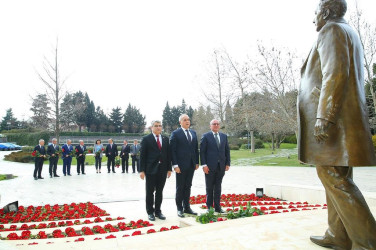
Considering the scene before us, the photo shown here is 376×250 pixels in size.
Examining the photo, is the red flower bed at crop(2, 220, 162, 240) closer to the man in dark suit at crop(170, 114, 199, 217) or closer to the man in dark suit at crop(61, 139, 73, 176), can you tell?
the man in dark suit at crop(170, 114, 199, 217)

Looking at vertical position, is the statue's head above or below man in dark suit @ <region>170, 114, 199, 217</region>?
above

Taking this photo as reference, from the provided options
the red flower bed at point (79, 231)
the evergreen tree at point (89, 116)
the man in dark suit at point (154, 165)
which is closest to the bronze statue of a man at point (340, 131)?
the red flower bed at point (79, 231)

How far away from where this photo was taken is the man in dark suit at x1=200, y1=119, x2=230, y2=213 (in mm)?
6430

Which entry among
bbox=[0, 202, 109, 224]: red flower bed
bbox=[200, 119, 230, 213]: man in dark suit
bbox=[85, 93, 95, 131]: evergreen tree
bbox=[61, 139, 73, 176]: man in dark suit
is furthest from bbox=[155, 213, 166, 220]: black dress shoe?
bbox=[85, 93, 95, 131]: evergreen tree

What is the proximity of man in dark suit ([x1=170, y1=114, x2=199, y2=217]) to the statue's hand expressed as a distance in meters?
3.92

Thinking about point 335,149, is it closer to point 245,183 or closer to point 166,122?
point 245,183

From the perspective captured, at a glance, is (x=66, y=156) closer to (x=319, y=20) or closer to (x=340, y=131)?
(x=319, y=20)

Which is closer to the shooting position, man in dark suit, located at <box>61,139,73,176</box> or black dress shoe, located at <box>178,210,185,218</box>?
black dress shoe, located at <box>178,210,185,218</box>

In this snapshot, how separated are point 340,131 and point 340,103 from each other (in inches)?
10.9

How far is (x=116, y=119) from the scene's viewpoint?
7650 centimetres

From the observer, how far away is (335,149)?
2.75 m

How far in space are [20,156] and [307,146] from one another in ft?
98.2

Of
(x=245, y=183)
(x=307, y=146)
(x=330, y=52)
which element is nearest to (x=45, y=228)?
(x=307, y=146)

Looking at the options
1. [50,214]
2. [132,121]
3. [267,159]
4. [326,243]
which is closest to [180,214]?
[50,214]
